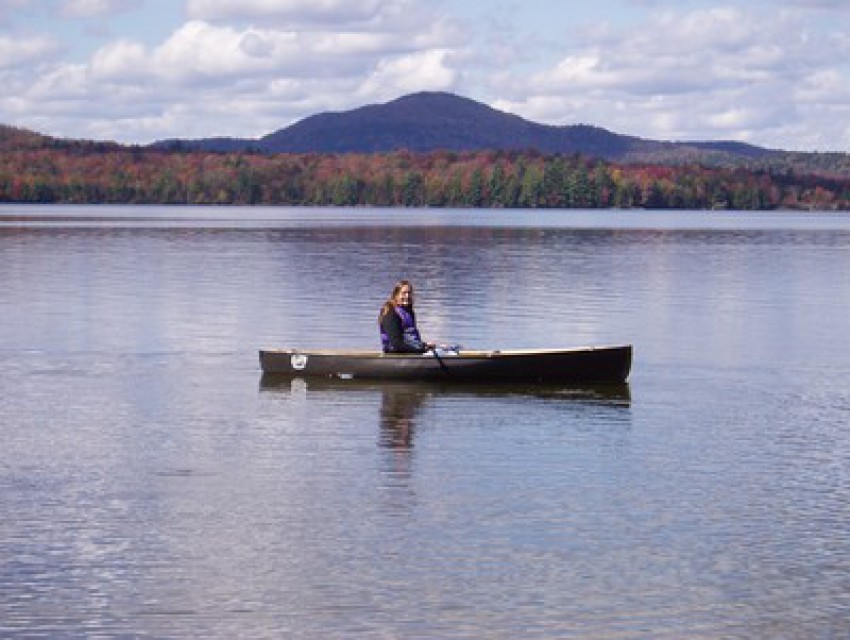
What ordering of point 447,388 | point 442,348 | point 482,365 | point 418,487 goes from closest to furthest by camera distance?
point 418,487
point 482,365
point 442,348
point 447,388

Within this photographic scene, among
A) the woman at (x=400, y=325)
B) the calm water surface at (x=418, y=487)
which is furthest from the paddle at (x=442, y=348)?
the calm water surface at (x=418, y=487)

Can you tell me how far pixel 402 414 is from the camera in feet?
104

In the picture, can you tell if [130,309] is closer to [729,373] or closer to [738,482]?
[729,373]

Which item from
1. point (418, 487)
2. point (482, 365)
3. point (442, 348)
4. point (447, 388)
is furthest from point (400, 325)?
point (418, 487)

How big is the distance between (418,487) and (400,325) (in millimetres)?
11277

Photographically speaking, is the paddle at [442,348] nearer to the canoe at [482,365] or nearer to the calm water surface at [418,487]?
the canoe at [482,365]

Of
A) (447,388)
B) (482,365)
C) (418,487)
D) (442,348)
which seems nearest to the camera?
(418,487)

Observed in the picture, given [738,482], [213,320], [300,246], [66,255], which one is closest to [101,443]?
[738,482]

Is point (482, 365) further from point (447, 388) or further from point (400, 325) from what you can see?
point (400, 325)

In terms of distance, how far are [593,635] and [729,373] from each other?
2377cm

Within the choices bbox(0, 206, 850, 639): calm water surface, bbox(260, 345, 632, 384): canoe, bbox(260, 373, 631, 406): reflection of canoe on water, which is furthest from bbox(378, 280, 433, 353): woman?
bbox(0, 206, 850, 639): calm water surface

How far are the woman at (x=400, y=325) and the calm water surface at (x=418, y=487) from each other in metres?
1.07

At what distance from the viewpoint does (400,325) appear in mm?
35031

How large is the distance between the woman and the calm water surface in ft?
3.50
